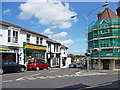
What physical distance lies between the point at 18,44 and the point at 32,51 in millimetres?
4004

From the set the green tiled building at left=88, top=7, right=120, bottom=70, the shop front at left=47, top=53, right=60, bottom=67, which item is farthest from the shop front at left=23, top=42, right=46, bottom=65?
the green tiled building at left=88, top=7, right=120, bottom=70

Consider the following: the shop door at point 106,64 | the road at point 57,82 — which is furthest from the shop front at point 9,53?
the shop door at point 106,64

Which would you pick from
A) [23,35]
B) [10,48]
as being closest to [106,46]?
[23,35]

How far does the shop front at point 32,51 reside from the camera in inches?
941

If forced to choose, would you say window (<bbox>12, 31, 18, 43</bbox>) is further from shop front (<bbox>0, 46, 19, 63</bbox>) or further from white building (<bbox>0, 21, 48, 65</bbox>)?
shop front (<bbox>0, 46, 19, 63</bbox>)

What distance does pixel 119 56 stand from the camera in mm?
27000

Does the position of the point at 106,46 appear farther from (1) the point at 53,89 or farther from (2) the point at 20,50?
(1) the point at 53,89

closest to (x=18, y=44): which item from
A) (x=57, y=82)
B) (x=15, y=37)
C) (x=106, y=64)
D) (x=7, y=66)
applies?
(x=15, y=37)

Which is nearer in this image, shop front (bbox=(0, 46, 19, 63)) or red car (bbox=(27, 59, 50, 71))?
shop front (bbox=(0, 46, 19, 63))

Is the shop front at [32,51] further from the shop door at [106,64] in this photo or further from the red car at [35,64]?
the shop door at [106,64]

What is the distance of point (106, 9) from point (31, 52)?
72.6 feet

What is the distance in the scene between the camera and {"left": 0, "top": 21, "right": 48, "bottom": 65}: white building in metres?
20.5

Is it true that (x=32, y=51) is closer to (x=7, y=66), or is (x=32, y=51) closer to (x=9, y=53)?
(x=9, y=53)

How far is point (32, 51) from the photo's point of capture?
85.0 feet
